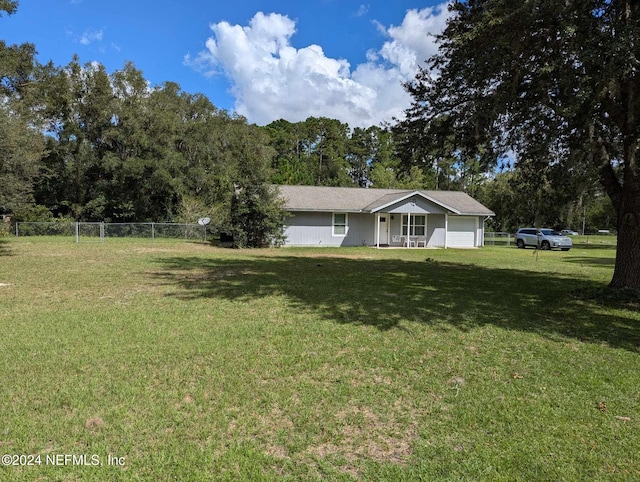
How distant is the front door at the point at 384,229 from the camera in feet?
84.4

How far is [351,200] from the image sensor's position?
85.1 feet

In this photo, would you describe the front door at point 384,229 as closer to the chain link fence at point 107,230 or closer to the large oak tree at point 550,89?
the chain link fence at point 107,230

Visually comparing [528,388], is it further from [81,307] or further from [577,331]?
[81,307]

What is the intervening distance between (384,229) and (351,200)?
2.82 meters

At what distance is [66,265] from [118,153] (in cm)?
2266

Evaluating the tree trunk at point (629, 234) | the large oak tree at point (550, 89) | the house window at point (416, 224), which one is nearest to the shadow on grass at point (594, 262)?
the large oak tree at point (550, 89)

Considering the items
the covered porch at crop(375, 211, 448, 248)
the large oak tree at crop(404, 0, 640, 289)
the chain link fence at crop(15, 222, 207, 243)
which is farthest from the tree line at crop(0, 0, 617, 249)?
the covered porch at crop(375, 211, 448, 248)

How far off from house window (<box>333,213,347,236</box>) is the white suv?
13.4 meters

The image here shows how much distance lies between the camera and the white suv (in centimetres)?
2644

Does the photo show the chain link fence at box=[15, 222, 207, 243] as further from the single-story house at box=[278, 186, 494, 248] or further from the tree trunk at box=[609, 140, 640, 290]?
the tree trunk at box=[609, 140, 640, 290]

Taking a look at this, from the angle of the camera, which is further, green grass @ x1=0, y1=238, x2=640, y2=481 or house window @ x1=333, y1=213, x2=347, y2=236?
house window @ x1=333, y1=213, x2=347, y2=236

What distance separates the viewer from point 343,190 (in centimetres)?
2781

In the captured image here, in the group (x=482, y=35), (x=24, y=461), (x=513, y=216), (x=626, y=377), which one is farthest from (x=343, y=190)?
(x=513, y=216)

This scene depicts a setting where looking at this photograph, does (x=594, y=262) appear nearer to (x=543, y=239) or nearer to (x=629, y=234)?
(x=543, y=239)
